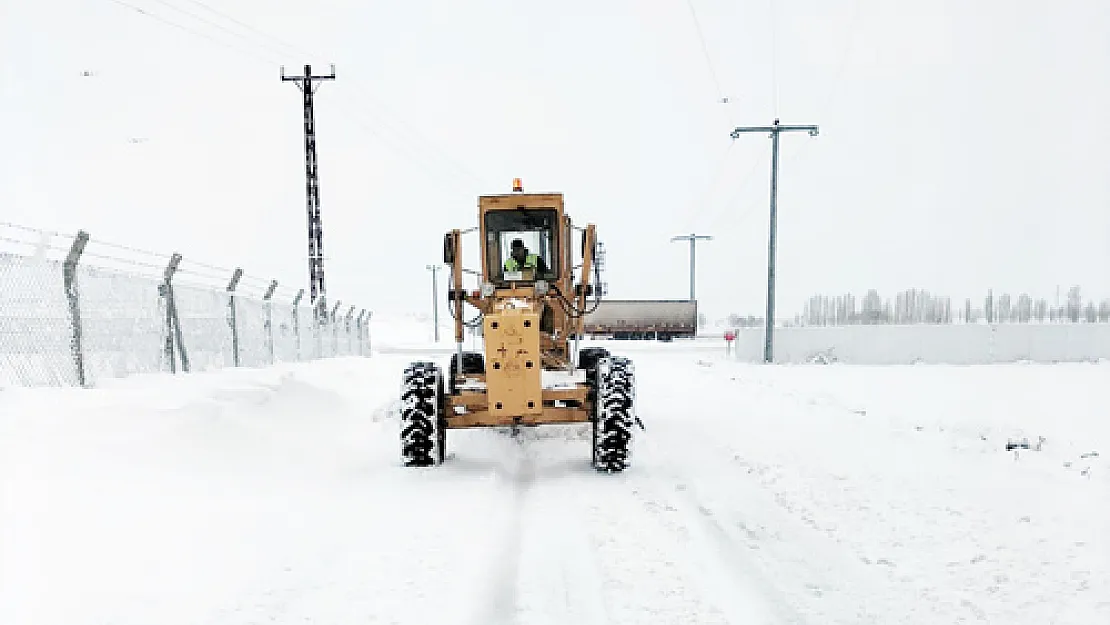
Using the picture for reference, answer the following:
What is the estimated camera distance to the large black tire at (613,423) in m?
7.29

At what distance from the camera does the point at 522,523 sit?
18.1 ft

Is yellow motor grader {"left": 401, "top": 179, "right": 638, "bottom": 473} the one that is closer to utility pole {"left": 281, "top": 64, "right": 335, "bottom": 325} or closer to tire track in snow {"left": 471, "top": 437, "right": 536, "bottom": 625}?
tire track in snow {"left": 471, "top": 437, "right": 536, "bottom": 625}

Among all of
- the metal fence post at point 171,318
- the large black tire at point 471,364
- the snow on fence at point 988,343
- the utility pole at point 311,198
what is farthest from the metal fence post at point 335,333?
the snow on fence at point 988,343

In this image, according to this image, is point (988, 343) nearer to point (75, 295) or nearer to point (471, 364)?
point (471, 364)

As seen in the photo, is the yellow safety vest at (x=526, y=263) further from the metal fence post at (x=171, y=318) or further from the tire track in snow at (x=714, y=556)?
the metal fence post at (x=171, y=318)

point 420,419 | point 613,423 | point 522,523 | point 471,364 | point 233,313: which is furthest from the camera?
point 233,313

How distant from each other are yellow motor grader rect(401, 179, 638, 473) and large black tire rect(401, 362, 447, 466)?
0.01m

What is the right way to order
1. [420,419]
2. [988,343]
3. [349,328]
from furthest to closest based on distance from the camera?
[349,328], [988,343], [420,419]

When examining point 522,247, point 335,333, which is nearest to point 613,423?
point 522,247

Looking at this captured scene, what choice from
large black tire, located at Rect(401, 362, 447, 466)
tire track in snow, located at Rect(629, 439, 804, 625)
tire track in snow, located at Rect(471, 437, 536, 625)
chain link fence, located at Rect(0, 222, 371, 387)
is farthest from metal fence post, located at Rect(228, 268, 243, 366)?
tire track in snow, located at Rect(629, 439, 804, 625)

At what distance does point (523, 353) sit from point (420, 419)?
49.6 inches

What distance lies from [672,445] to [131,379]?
6.83m

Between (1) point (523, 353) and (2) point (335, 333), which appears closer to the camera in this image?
(1) point (523, 353)

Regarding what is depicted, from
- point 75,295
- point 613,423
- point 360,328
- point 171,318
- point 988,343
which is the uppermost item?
point 75,295
